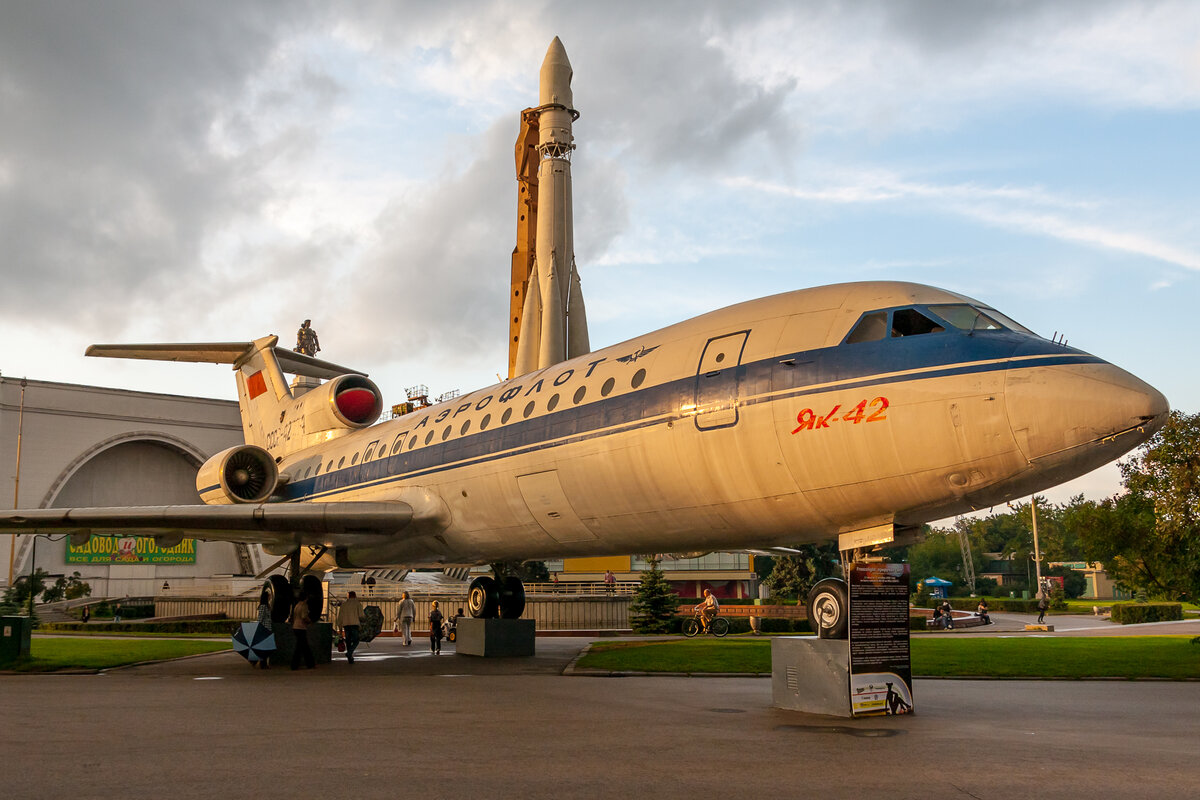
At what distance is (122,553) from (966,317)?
72.1 metres

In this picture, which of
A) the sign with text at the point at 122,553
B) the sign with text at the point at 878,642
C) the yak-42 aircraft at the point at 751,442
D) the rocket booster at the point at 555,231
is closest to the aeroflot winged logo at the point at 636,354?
the yak-42 aircraft at the point at 751,442

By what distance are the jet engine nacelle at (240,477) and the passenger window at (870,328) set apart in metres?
16.6

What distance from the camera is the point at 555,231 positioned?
4903 cm

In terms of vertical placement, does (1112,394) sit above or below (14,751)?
above

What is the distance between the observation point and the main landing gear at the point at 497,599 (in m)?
21.1

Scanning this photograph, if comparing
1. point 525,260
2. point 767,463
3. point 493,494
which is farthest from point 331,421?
point 525,260

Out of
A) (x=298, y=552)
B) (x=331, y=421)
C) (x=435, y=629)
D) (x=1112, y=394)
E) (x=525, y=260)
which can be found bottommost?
(x=435, y=629)

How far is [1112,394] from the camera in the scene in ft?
29.3

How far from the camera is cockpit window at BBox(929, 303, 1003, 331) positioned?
10.3 meters

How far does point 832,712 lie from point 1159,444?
12232 millimetres

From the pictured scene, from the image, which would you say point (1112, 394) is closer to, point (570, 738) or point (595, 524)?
point (570, 738)

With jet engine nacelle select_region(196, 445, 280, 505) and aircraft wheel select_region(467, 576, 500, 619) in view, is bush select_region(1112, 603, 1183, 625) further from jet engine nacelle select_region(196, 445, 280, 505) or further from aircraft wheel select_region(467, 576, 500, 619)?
jet engine nacelle select_region(196, 445, 280, 505)

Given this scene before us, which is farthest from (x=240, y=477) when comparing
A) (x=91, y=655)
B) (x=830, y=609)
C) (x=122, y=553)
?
(x=122, y=553)

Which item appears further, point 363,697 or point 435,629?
point 435,629
